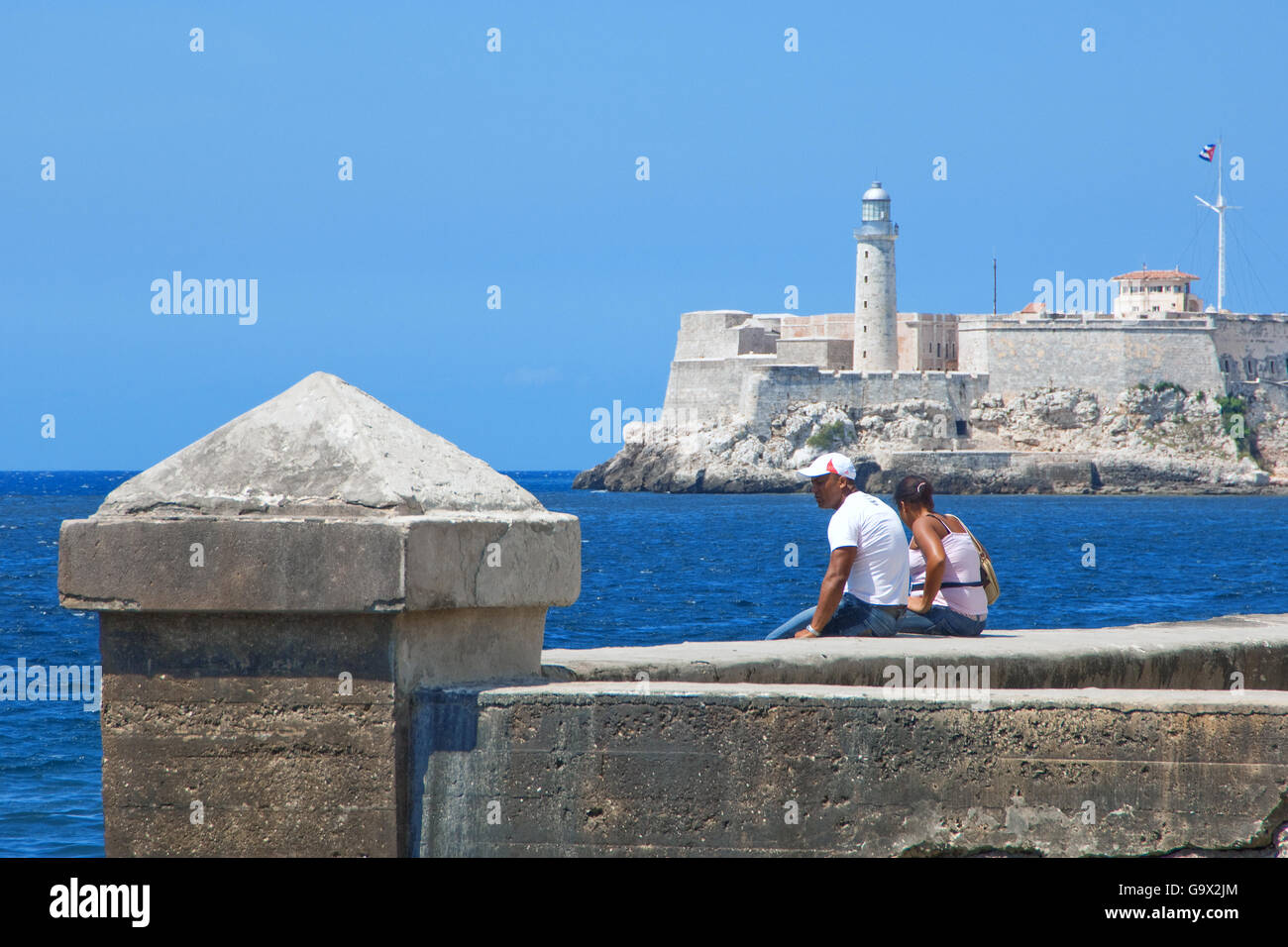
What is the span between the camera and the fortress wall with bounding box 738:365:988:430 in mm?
61219

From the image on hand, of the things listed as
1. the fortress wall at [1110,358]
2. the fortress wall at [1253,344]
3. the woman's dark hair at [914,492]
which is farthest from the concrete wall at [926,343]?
the woman's dark hair at [914,492]

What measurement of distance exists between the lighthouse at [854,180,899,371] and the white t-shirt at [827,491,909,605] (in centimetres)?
5689

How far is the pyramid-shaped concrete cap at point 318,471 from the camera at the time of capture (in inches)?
99.5

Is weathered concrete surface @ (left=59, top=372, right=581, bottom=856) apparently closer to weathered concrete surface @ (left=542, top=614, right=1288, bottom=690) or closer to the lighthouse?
weathered concrete surface @ (left=542, top=614, right=1288, bottom=690)

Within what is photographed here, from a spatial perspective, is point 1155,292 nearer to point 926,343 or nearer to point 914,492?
point 926,343

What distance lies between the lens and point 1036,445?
63156 mm

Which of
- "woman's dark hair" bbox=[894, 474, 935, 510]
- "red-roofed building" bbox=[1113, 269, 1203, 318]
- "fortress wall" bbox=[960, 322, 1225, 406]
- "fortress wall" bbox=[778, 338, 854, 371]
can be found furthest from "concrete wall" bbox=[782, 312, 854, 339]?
"woman's dark hair" bbox=[894, 474, 935, 510]

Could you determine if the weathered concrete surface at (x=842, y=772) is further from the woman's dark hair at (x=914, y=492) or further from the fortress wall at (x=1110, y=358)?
the fortress wall at (x=1110, y=358)

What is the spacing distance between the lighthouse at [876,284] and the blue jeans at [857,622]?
57.0 meters

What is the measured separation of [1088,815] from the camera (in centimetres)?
241

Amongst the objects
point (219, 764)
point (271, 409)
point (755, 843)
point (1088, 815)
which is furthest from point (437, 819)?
point (1088, 815)

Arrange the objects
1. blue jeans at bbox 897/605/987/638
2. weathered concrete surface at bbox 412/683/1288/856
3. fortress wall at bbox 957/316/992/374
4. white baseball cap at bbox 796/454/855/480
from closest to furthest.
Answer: weathered concrete surface at bbox 412/683/1288/856, blue jeans at bbox 897/605/987/638, white baseball cap at bbox 796/454/855/480, fortress wall at bbox 957/316/992/374

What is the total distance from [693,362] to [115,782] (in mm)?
62307
